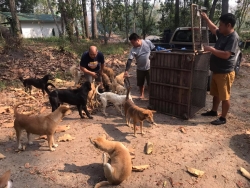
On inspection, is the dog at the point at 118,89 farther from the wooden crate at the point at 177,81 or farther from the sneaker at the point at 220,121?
the sneaker at the point at 220,121

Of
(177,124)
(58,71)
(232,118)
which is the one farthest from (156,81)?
(58,71)

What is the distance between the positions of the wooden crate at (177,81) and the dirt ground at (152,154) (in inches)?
13.1

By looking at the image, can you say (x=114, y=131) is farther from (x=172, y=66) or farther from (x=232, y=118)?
(x=232, y=118)

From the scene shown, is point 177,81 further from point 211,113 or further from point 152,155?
point 152,155

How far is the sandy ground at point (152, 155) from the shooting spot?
3.63 meters

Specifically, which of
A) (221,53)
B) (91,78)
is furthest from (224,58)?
(91,78)

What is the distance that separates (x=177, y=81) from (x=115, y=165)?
302 centimetres

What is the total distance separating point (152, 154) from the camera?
433cm

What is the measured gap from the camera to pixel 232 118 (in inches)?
231

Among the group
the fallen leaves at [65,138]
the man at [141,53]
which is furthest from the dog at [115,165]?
the man at [141,53]

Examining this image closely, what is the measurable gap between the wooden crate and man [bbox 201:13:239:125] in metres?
0.53

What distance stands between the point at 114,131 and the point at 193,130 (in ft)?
6.34

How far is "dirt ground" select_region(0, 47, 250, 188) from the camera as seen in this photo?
11.9 ft

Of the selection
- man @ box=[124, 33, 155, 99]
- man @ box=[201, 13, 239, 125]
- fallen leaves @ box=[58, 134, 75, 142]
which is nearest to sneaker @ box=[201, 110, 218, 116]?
man @ box=[201, 13, 239, 125]
